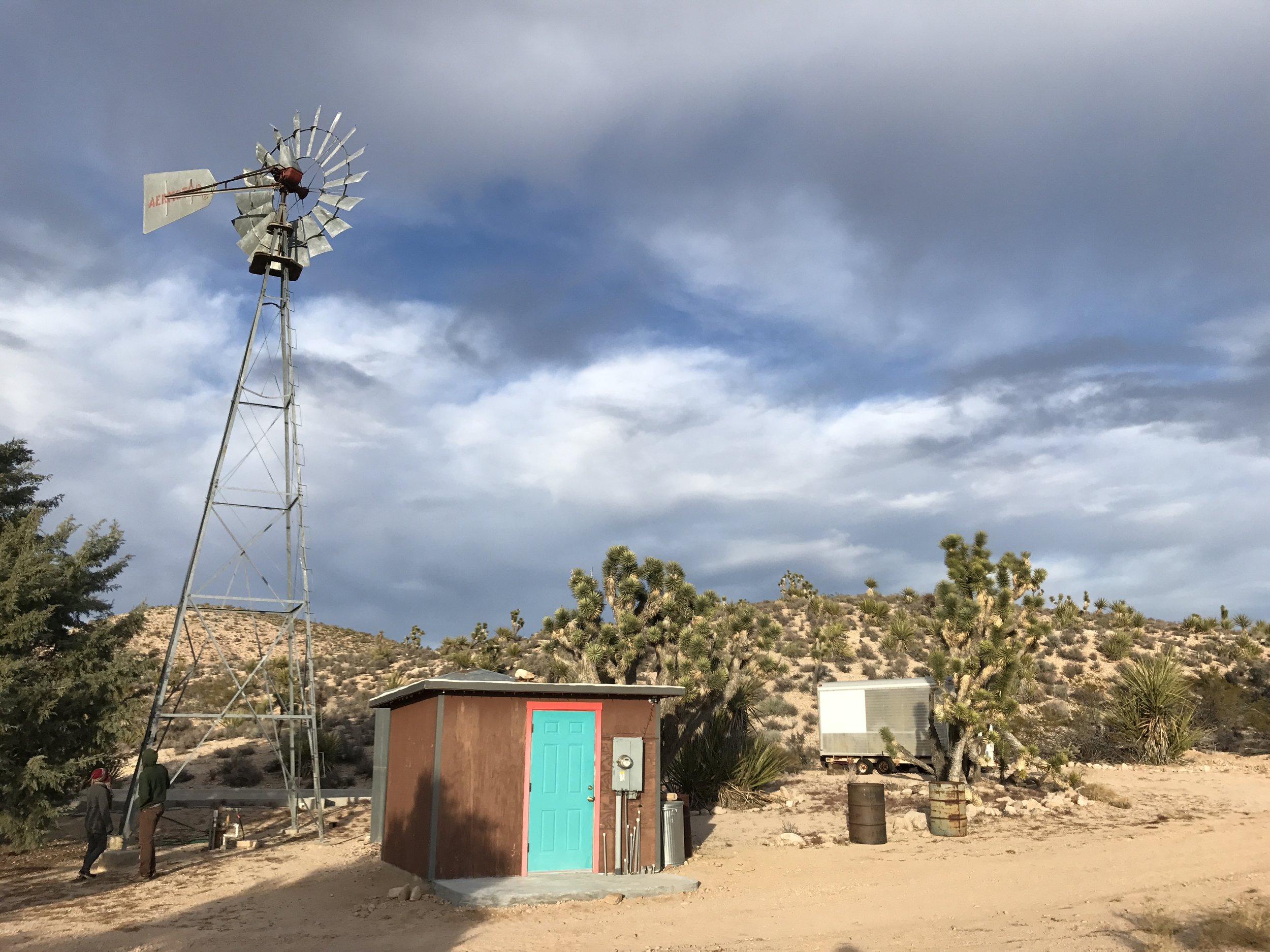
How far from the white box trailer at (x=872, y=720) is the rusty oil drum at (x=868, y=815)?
8.21 m

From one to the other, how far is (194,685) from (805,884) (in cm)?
3681

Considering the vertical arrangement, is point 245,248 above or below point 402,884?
above

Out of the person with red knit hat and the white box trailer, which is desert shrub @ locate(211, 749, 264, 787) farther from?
the white box trailer

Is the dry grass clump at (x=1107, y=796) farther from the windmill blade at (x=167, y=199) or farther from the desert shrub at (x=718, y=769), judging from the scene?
the windmill blade at (x=167, y=199)

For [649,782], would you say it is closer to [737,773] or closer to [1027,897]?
[1027,897]

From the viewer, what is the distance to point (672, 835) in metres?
15.2

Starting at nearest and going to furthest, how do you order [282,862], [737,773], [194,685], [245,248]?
[282,862] < [245,248] < [737,773] < [194,685]

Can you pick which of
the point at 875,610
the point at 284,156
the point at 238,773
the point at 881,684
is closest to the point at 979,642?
the point at 881,684

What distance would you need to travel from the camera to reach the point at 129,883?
14.6 metres

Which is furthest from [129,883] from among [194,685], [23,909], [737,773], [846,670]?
[846,670]

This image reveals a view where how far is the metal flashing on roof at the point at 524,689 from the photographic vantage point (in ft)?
45.4

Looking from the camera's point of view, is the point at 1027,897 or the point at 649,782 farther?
the point at 649,782

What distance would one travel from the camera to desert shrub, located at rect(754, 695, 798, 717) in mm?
36375

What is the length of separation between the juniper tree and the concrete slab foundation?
883 centimetres
